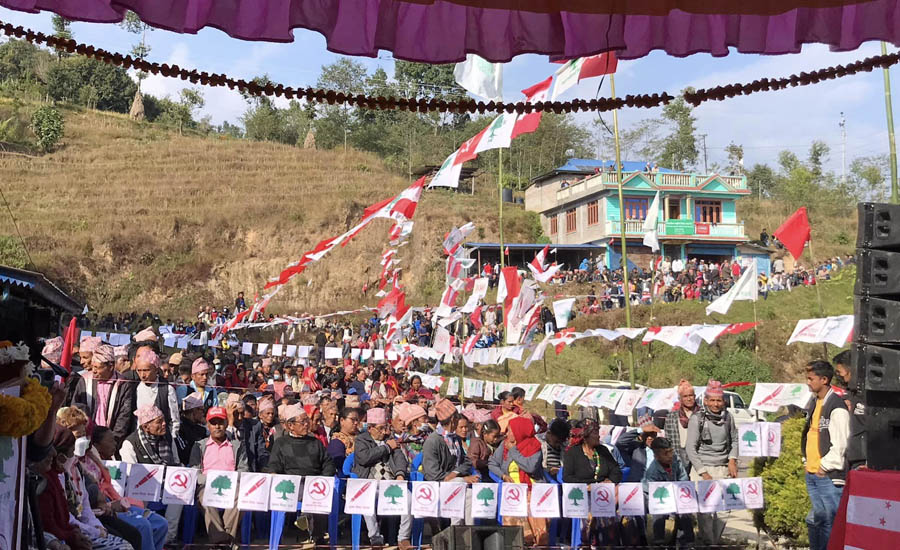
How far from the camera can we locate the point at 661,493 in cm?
951

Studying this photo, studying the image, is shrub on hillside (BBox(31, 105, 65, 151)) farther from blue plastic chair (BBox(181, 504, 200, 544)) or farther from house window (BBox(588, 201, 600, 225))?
A: blue plastic chair (BBox(181, 504, 200, 544))

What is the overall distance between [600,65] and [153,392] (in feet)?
21.8

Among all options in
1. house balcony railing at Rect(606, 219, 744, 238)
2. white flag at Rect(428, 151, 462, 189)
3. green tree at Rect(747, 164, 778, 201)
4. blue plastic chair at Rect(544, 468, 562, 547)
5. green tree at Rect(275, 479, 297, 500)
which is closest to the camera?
green tree at Rect(275, 479, 297, 500)

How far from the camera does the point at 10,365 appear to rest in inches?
176

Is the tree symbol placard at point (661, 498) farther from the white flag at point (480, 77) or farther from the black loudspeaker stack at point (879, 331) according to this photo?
the white flag at point (480, 77)

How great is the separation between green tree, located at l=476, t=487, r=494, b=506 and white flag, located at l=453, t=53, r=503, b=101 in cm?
572

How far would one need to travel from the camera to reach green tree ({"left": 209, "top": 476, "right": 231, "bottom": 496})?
8773 millimetres

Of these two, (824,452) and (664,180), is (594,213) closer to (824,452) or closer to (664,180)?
(664,180)

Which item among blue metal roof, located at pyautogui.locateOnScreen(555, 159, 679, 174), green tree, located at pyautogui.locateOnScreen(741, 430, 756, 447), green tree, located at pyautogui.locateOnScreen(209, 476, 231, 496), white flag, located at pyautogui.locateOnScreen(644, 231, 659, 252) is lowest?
green tree, located at pyautogui.locateOnScreen(209, 476, 231, 496)

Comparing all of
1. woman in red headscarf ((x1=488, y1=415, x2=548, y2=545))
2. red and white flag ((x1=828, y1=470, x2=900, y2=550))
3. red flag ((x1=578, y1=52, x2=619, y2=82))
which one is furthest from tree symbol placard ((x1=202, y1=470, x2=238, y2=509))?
red and white flag ((x1=828, y1=470, x2=900, y2=550))

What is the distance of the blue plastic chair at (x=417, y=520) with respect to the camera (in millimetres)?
9797

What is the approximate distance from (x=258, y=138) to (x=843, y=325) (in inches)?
3144

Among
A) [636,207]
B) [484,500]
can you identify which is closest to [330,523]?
[484,500]

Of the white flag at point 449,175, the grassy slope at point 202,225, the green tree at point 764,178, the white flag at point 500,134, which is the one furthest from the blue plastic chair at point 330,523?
the green tree at point 764,178
